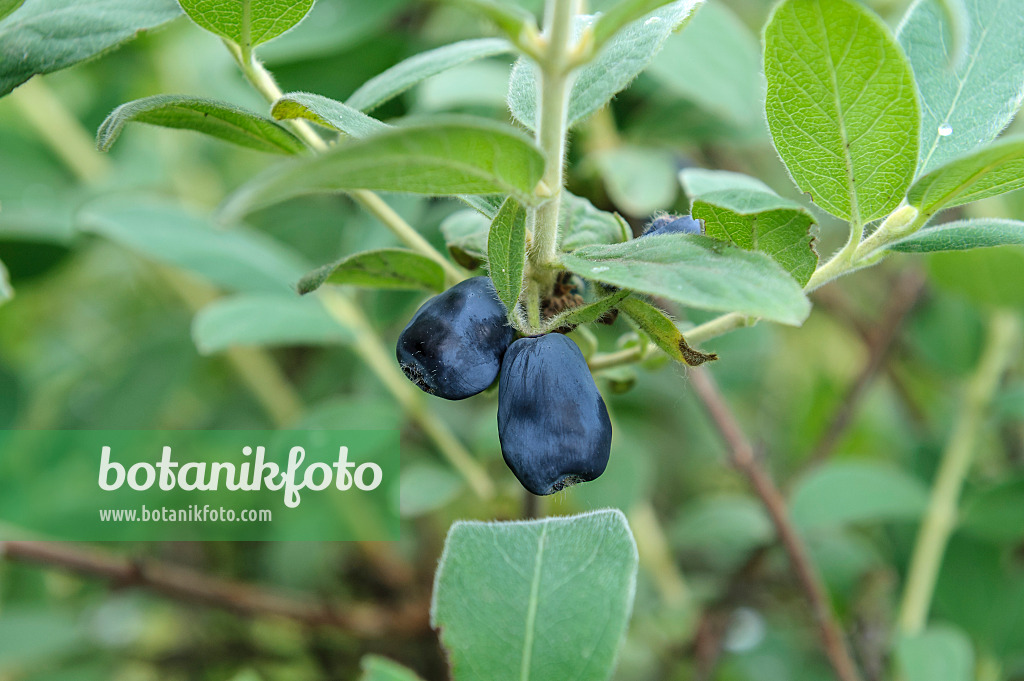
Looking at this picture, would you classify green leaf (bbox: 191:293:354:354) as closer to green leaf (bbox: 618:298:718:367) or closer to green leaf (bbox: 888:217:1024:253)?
green leaf (bbox: 618:298:718:367)

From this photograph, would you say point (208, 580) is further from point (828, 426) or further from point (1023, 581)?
point (1023, 581)

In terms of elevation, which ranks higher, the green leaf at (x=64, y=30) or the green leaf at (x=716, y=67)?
the green leaf at (x=64, y=30)

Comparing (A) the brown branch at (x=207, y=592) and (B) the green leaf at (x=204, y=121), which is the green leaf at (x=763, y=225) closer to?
(B) the green leaf at (x=204, y=121)

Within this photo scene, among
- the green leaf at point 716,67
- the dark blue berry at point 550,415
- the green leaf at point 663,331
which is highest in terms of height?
the green leaf at point 663,331

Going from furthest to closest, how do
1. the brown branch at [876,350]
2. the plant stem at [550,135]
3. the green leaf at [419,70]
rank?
1. the brown branch at [876,350]
2. the green leaf at [419,70]
3. the plant stem at [550,135]

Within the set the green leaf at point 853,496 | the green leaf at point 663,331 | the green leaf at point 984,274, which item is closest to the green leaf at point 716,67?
the green leaf at point 984,274

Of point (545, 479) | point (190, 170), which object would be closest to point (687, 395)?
point (545, 479)
